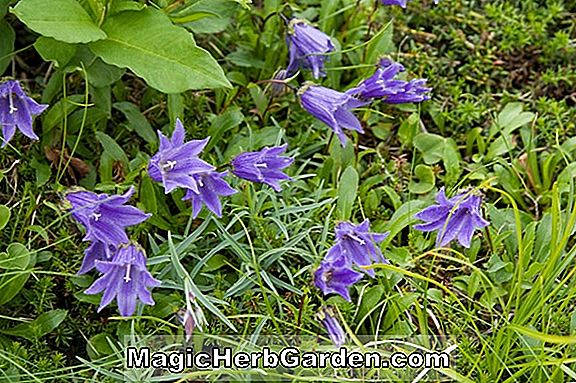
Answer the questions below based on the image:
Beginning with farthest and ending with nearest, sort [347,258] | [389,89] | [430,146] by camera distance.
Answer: [430,146], [389,89], [347,258]

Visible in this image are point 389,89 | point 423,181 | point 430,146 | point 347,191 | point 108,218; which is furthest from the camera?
point 430,146

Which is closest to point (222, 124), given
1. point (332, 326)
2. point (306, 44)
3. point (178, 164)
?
point (306, 44)

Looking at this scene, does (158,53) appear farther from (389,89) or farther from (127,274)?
(389,89)

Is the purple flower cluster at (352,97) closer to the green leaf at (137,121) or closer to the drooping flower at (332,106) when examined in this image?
the drooping flower at (332,106)

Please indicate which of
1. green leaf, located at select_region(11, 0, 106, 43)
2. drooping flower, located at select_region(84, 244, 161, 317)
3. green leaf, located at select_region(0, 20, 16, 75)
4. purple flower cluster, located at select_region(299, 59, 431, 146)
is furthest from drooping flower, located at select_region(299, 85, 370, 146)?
green leaf, located at select_region(0, 20, 16, 75)

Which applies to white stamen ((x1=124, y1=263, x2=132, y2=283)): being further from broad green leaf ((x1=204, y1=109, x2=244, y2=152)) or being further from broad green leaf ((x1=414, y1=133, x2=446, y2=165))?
broad green leaf ((x1=414, y1=133, x2=446, y2=165))

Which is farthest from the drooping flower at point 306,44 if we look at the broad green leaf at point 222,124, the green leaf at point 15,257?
the green leaf at point 15,257
